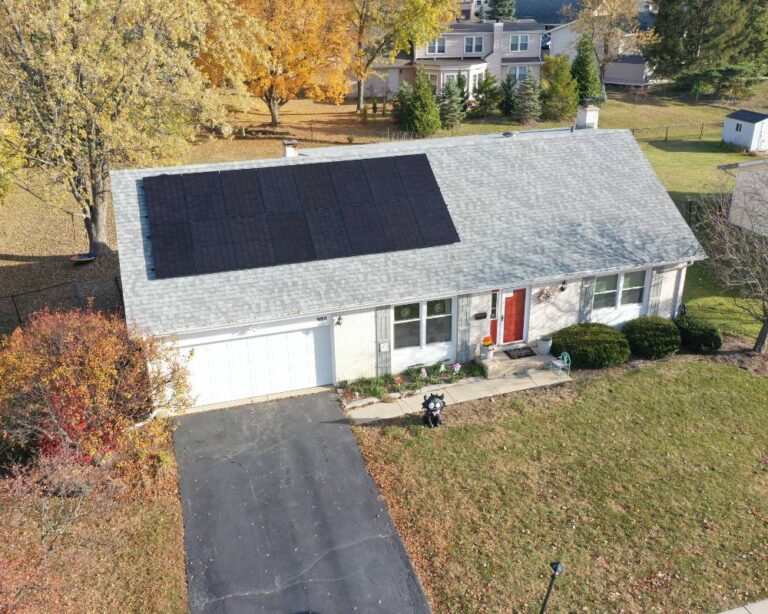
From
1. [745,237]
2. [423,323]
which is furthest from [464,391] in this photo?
[745,237]

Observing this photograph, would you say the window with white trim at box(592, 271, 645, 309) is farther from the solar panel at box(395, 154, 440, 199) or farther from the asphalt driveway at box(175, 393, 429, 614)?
the asphalt driveway at box(175, 393, 429, 614)

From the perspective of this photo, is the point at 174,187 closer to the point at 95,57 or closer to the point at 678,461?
the point at 95,57

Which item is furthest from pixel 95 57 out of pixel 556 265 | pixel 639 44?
pixel 639 44

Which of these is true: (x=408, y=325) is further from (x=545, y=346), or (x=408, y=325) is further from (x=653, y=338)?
(x=653, y=338)

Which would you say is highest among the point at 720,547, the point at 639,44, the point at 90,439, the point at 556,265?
the point at 639,44

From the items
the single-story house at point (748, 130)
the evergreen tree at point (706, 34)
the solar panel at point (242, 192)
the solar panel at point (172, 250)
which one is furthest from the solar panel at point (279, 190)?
the evergreen tree at point (706, 34)

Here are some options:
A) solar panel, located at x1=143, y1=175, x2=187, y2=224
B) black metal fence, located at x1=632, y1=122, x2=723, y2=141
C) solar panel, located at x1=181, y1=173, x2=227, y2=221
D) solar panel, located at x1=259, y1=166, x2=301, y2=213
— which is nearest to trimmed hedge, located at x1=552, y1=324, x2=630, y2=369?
solar panel, located at x1=259, y1=166, x2=301, y2=213
